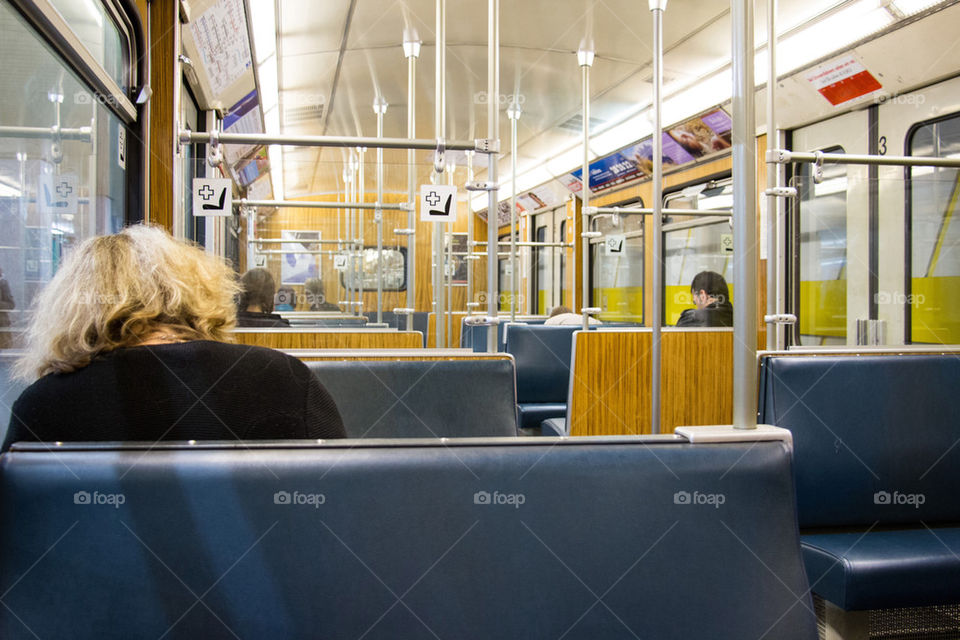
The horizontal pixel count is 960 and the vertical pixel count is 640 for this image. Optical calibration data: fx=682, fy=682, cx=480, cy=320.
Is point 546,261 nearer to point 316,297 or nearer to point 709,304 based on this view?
point 709,304

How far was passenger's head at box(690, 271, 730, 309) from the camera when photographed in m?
4.05

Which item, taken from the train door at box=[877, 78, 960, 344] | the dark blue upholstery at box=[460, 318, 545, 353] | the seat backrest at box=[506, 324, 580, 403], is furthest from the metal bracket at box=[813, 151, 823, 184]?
the dark blue upholstery at box=[460, 318, 545, 353]

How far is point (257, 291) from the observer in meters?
2.96

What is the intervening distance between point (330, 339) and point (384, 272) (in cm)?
51

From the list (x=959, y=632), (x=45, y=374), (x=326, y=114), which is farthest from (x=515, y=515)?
(x=326, y=114)

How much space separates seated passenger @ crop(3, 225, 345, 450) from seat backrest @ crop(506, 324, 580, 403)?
10.1 ft

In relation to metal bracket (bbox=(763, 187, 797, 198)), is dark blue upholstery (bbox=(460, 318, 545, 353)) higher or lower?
lower

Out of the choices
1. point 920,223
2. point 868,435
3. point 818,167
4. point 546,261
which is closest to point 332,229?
point 818,167

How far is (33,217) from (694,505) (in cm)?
165

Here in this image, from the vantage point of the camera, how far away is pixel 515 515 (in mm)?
854

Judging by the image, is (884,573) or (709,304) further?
(709,304)

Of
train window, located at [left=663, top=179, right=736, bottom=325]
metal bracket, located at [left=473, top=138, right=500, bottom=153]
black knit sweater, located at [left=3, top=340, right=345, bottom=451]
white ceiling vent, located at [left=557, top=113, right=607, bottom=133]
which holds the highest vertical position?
white ceiling vent, located at [left=557, top=113, right=607, bottom=133]

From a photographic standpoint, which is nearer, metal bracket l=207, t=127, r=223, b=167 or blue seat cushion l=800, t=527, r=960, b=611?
blue seat cushion l=800, t=527, r=960, b=611

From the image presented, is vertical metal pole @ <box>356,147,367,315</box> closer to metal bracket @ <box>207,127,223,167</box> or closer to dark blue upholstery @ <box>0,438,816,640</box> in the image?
metal bracket @ <box>207,127,223,167</box>
